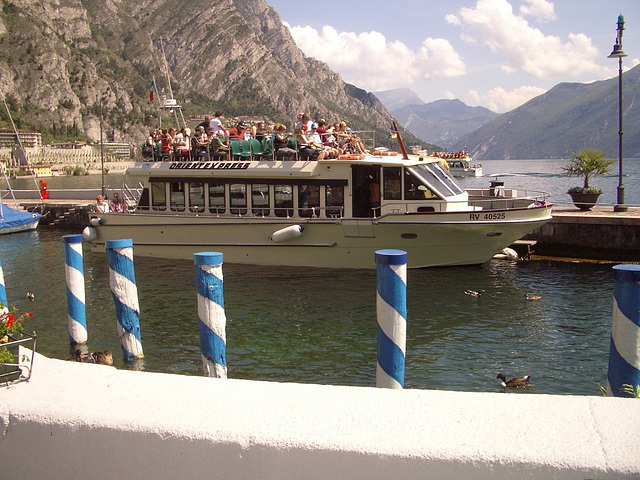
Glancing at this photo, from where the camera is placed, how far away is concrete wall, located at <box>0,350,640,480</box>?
2.77 meters

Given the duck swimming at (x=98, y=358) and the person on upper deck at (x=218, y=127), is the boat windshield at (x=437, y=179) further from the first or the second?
the duck swimming at (x=98, y=358)

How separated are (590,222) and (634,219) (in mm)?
1230

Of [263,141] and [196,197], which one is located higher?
[263,141]

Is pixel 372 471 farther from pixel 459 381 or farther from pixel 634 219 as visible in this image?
pixel 634 219

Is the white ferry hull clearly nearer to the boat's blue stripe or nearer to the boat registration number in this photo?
the boat registration number

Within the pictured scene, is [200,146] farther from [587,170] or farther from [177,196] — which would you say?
[587,170]

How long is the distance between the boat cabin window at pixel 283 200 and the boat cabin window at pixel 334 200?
1.08 metres

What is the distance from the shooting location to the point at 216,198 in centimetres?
1920

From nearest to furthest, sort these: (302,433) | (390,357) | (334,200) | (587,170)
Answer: (302,433)
(390,357)
(334,200)
(587,170)

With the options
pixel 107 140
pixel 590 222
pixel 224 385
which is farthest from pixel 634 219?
pixel 107 140

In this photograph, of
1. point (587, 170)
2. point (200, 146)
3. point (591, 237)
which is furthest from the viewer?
point (587, 170)

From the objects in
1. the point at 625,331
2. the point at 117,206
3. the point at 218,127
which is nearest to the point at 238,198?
the point at 218,127

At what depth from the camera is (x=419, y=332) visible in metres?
12.4

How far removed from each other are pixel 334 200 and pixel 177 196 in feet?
17.4
